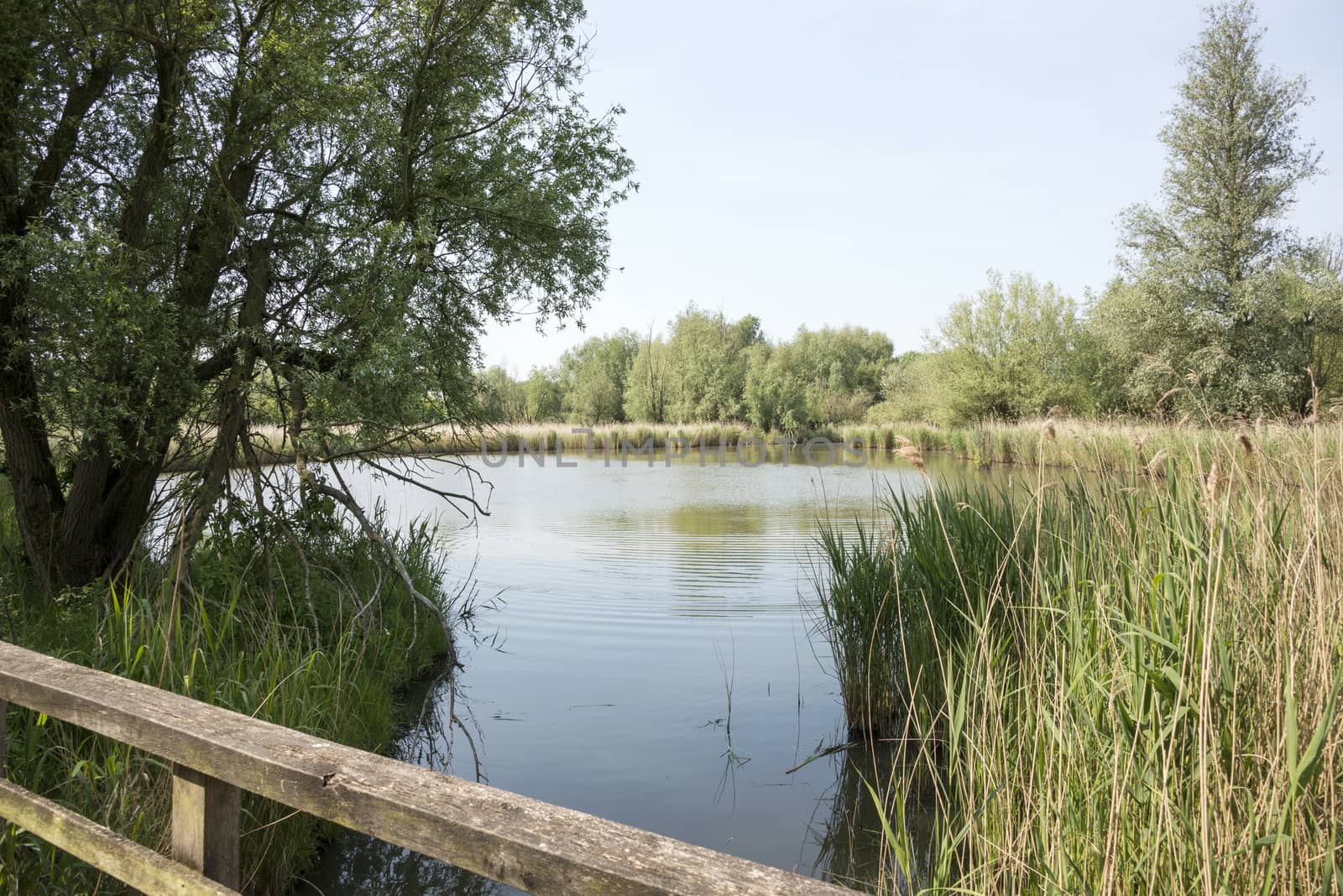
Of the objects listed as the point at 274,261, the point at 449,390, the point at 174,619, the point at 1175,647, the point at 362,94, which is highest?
the point at 362,94

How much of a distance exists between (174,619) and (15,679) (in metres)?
2.36

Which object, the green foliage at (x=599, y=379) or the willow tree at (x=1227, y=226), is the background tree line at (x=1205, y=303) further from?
the green foliage at (x=599, y=379)

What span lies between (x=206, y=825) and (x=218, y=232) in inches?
214

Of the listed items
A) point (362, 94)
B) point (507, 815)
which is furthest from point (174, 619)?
point (507, 815)

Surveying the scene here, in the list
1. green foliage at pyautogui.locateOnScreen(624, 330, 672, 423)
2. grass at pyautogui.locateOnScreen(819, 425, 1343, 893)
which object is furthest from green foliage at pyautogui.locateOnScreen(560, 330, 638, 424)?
grass at pyautogui.locateOnScreen(819, 425, 1343, 893)

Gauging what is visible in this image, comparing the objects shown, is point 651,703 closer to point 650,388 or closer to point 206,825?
point 206,825

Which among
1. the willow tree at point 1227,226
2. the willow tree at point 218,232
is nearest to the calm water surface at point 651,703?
the willow tree at point 218,232

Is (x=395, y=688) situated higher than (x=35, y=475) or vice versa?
(x=35, y=475)

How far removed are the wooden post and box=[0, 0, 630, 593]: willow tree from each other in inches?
150

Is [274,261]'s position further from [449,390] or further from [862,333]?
[862,333]

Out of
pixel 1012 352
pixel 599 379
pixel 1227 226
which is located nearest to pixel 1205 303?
pixel 1227 226

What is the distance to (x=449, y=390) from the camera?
23.5ft

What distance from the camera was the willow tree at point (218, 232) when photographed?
547cm

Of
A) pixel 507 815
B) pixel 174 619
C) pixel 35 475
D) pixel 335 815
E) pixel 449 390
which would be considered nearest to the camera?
pixel 507 815
